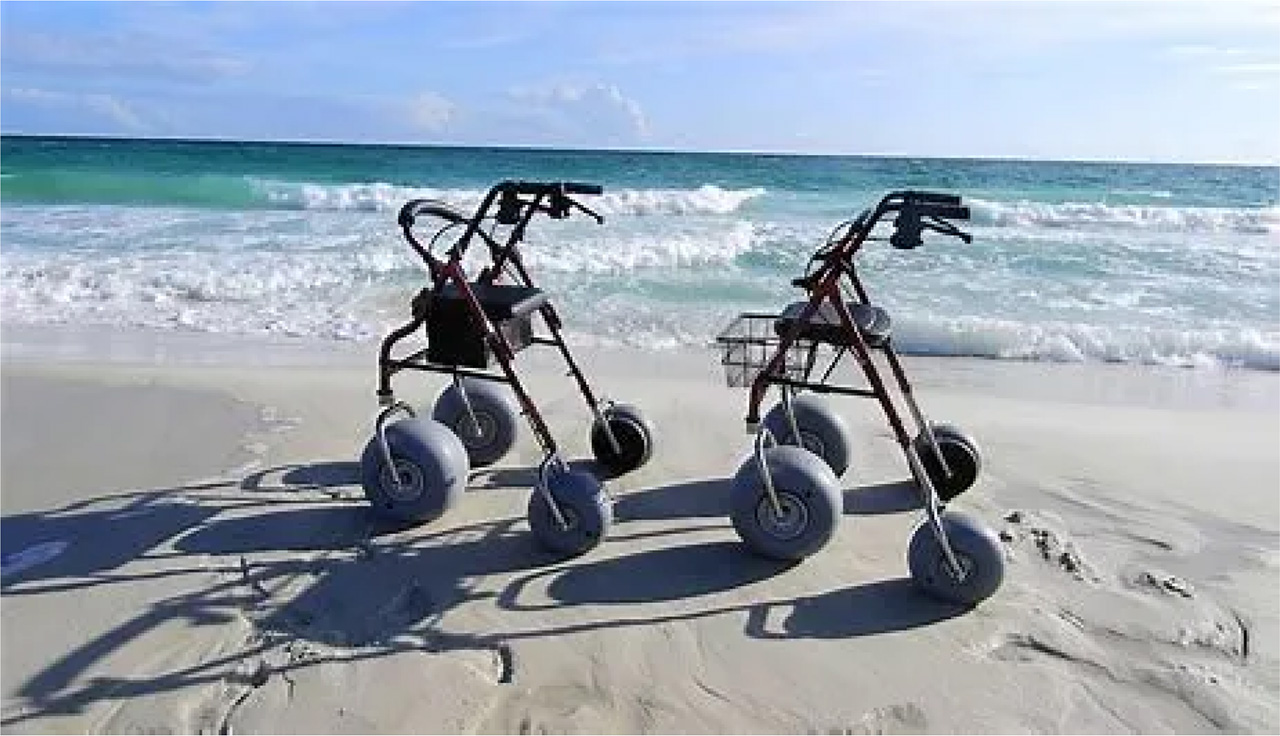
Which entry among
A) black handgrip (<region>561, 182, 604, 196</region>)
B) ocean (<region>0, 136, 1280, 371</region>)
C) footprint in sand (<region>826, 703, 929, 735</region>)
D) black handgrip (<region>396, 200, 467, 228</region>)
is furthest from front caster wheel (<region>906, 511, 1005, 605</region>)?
ocean (<region>0, 136, 1280, 371</region>)

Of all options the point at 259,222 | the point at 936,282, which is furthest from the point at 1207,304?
the point at 259,222

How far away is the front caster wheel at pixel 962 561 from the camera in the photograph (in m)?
4.67

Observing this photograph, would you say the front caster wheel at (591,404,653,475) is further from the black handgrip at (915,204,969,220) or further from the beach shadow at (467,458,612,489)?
the black handgrip at (915,204,969,220)

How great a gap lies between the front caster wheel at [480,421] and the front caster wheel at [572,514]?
127 centimetres

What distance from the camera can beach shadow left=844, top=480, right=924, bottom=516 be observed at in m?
5.93

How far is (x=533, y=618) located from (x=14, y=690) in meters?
1.85

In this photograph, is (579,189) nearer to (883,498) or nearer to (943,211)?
(943,211)

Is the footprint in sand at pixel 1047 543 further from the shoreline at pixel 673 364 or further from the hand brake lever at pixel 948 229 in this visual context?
the shoreline at pixel 673 364

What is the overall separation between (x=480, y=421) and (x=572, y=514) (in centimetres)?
145

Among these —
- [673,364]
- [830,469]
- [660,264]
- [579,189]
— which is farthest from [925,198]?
[660,264]

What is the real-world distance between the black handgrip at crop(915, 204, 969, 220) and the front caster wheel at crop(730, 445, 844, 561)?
3.87 feet

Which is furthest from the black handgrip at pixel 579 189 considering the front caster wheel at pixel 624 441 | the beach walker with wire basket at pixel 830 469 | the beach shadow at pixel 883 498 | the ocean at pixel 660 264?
the ocean at pixel 660 264

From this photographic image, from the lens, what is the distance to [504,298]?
5.53 metres

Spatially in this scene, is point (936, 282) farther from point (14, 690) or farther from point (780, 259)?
point (14, 690)
